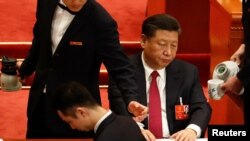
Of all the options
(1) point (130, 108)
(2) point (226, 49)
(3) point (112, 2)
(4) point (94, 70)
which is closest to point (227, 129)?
(1) point (130, 108)

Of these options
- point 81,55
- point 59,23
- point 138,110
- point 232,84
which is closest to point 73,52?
point 81,55

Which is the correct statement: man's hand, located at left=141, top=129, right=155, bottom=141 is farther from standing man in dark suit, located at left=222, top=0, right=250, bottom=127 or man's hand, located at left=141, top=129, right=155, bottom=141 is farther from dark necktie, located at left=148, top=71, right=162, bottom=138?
standing man in dark suit, located at left=222, top=0, right=250, bottom=127

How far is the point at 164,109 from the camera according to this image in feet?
8.56

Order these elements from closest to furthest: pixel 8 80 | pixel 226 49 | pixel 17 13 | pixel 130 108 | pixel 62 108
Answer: pixel 62 108 → pixel 130 108 → pixel 8 80 → pixel 226 49 → pixel 17 13

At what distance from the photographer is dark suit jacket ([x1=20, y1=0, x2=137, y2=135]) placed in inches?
97.2

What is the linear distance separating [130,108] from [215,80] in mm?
492

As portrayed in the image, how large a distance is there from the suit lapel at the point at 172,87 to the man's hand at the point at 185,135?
0.14 m

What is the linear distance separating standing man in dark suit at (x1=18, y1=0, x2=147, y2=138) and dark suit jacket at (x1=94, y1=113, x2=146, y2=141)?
13.1 inches

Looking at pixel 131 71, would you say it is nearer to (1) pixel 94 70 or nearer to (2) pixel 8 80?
(1) pixel 94 70

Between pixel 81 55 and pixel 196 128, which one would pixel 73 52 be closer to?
pixel 81 55

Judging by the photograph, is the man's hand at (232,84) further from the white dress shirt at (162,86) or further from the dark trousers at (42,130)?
the dark trousers at (42,130)

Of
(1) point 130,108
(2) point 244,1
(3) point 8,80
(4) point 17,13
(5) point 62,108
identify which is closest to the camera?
(5) point 62,108

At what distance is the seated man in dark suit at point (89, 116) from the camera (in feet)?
6.66

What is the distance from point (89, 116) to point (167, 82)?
Answer: 650 mm
